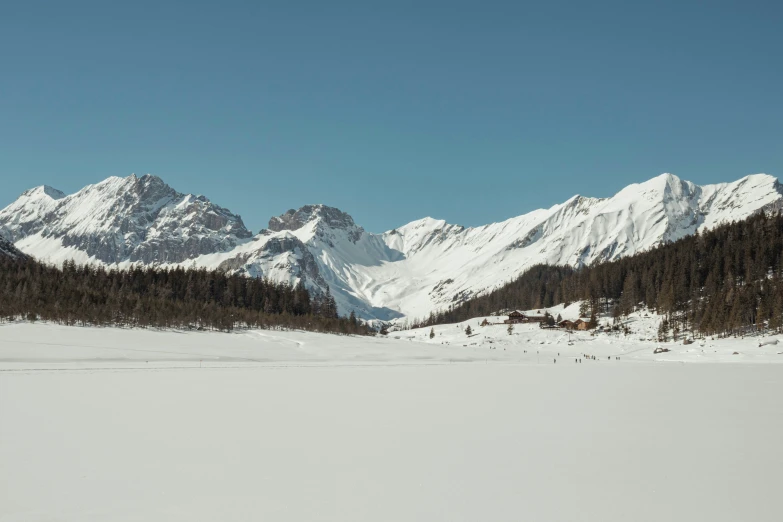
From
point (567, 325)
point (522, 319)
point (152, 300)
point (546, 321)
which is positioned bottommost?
point (567, 325)

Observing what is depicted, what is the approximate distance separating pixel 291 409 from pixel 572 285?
17720cm

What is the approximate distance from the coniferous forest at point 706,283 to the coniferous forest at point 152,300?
65058mm

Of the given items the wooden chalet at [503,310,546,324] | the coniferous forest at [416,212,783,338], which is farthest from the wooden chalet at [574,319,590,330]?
the wooden chalet at [503,310,546,324]

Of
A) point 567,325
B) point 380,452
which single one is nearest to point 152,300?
point 567,325

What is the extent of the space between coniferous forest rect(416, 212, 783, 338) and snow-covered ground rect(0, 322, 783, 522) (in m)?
71.7

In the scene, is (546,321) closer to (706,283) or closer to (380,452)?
(706,283)

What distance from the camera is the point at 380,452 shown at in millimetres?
14492

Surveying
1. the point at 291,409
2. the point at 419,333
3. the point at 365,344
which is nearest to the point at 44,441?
the point at 291,409

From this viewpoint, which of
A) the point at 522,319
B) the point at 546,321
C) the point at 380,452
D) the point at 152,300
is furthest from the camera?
the point at 522,319

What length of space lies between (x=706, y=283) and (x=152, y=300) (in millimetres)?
113572

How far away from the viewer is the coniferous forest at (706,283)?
3693 inches

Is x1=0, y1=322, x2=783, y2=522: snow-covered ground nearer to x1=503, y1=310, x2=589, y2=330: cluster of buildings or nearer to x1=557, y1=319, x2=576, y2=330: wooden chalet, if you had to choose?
x1=557, y1=319, x2=576, y2=330: wooden chalet

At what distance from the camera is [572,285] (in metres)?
187

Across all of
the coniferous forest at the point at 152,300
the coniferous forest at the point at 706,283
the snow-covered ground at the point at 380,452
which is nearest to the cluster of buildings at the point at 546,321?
the coniferous forest at the point at 706,283
